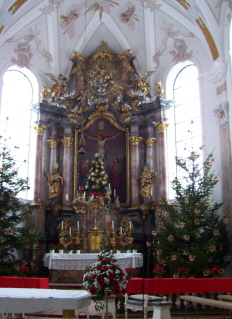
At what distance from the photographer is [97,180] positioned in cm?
1383

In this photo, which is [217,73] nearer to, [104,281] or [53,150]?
[53,150]

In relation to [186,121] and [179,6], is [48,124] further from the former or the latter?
[179,6]

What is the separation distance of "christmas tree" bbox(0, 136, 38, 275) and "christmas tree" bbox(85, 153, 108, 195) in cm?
229

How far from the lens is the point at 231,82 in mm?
12945

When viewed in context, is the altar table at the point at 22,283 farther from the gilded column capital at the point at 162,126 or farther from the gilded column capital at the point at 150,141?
the gilded column capital at the point at 162,126

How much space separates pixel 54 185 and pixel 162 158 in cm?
417

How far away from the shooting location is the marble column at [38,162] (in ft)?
48.2

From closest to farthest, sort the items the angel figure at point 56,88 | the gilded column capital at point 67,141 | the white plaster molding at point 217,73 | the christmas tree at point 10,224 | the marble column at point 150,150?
the christmas tree at point 10,224
the white plaster molding at point 217,73
the marble column at point 150,150
the gilded column capital at point 67,141
the angel figure at point 56,88

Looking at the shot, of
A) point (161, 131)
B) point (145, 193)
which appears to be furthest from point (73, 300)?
point (161, 131)

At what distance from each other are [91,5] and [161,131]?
562cm

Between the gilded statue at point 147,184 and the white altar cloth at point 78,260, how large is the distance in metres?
3.00

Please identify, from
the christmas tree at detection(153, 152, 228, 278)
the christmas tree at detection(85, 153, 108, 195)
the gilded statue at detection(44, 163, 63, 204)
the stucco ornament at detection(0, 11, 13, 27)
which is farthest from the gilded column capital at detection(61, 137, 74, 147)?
the christmas tree at detection(153, 152, 228, 278)

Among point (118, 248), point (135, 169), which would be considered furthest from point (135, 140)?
point (118, 248)

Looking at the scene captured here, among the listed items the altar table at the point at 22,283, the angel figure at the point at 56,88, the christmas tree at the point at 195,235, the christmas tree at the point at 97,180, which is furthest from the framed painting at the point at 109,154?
the altar table at the point at 22,283
